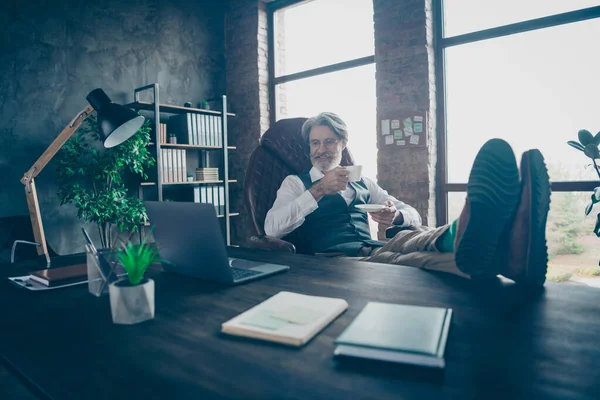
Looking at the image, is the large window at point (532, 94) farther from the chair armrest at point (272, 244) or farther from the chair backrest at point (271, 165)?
the chair armrest at point (272, 244)

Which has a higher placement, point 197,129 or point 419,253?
point 197,129

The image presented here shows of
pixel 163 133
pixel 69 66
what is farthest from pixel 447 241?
pixel 69 66

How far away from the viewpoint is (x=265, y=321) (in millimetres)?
732

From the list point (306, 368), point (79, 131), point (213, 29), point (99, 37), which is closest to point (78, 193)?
point (79, 131)

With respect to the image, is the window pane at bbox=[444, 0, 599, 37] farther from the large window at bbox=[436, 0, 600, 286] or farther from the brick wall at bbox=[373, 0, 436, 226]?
the brick wall at bbox=[373, 0, 436, 226]

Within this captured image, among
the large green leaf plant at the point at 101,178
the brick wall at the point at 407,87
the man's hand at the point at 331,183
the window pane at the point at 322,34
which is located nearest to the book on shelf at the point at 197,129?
the large green leaf plant at the point at 101,178

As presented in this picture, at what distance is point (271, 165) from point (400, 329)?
5.73 ft

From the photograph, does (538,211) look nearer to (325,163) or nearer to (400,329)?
(400,329)

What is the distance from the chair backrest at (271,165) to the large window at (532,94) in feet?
5.11

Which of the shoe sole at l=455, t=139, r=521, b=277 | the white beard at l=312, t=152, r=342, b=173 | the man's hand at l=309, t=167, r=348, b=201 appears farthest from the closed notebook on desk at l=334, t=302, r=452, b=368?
the white beard at l=312, t=152, r=342, b=173

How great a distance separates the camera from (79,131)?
3.29 metres

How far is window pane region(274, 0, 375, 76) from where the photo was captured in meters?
3.99

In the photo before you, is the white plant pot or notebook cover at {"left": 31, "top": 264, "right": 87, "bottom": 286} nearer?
the white plant pot

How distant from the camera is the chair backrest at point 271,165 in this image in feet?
7.34
